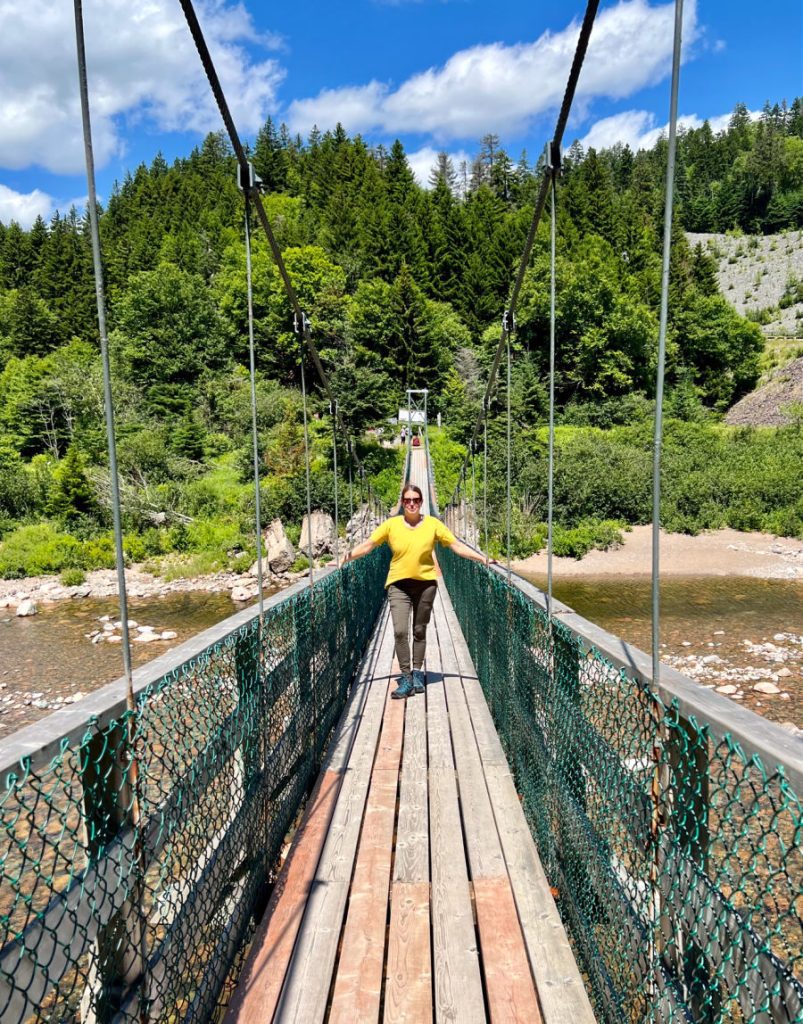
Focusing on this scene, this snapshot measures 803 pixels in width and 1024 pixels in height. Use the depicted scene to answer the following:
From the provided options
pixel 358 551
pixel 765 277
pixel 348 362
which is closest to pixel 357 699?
pixel 358 551

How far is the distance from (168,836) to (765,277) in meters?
54.4

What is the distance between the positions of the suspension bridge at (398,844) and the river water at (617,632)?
5274 mm

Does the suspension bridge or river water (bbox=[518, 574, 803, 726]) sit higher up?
the suspension bridge

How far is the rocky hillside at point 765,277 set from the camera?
38062mm

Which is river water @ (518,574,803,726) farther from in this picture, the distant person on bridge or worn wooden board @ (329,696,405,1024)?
worn wooden board @ (329,696,405,1024)

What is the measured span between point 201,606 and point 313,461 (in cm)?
788

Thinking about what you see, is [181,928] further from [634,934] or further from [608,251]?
[608,251]

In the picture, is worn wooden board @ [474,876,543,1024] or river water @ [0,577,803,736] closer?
worn wooden board @ [474,876,543,1024]

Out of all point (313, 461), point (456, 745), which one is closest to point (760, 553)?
point (313, 461)

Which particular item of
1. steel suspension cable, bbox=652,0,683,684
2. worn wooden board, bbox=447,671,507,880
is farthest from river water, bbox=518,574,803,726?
steel suspension cable, bbox=652,0,683,684

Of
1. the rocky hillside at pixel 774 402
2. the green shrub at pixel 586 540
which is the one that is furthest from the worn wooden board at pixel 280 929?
the rocky hillside at pixel 774 402

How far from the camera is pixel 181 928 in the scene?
134cm

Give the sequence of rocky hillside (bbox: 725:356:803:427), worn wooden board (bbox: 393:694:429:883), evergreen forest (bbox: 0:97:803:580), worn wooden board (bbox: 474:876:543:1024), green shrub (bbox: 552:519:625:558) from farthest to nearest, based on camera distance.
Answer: rocky hillside (bbox: 725:356:803:427)
evergreen forest (bbox: 0:97:803:580)
green shrub (bbox: 552:519:625:558)
worn wooden board (bbox: 393:694:429:883)
worn wooden board (bbox: 474:876:543:1024)

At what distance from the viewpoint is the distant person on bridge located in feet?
11.2
